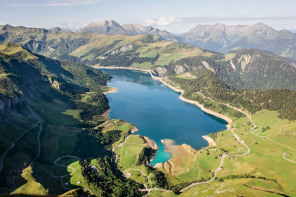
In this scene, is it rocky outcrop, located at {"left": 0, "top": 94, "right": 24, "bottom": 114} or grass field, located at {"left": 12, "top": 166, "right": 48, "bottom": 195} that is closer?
grass field, located at {"left": 12, "top": 166, "right": 48, "bottom": 195}

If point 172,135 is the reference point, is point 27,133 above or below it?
above

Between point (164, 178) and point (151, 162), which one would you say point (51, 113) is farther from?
point (164, 178)

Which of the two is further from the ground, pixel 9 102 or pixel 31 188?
pixel 9 102

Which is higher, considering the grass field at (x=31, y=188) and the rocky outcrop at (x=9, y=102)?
the rocky outcrop at (x=9, y=102)

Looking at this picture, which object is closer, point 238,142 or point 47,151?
point 47,151

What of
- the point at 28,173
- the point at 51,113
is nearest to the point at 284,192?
the point at 28,173

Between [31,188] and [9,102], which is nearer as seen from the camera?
[31,188]

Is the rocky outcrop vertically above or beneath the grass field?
above

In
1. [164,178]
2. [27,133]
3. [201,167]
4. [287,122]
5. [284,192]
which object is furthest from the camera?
[287,122]

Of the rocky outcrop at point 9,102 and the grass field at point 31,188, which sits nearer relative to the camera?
the grass field at point 31,188

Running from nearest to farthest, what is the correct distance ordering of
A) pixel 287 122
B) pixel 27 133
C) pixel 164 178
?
pixel 164 178
pixel 27 133
pixel 287 122
